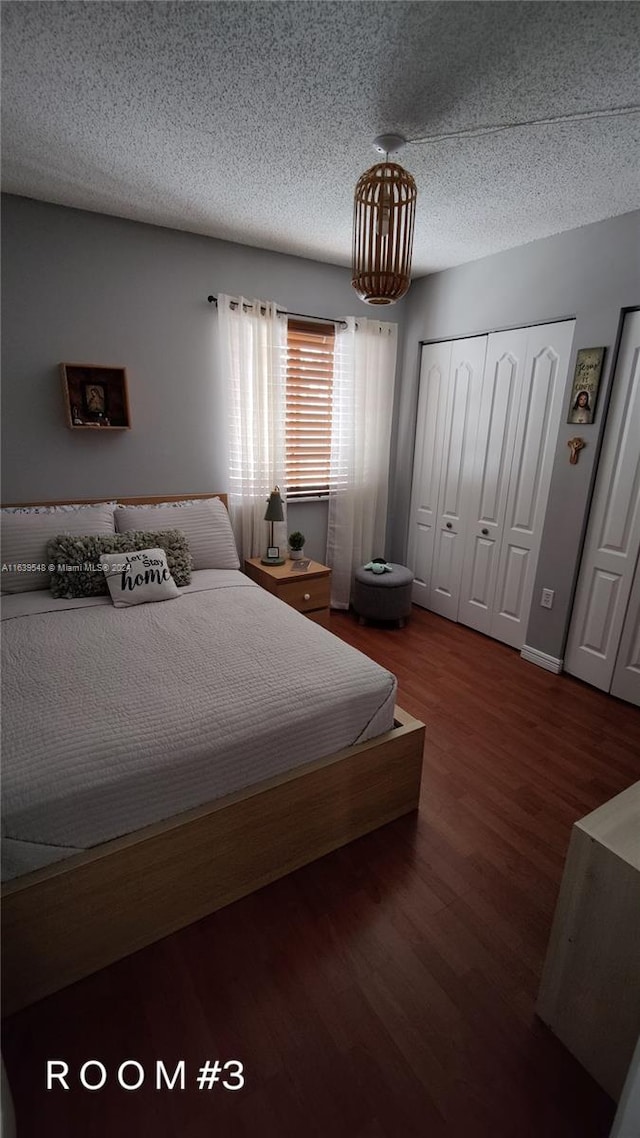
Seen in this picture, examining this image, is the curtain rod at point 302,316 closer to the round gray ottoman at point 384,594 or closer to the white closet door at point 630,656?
the round gray ottoman at point 384,594

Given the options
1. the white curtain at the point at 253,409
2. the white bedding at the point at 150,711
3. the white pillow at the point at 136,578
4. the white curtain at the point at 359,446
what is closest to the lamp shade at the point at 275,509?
the white curtain at the point at 253,409

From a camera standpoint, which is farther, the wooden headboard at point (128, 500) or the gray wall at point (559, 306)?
the wooden headboard at point (128, 500)

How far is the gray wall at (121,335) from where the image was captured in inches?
96.3

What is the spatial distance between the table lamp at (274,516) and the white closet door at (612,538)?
179 centimetres

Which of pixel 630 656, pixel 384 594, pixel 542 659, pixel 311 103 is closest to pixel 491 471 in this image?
pixel 384 594

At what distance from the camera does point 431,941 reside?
1.43 metres

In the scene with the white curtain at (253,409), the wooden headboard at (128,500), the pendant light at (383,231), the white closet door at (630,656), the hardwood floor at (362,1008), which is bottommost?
the hardwood floor at (362,1008)

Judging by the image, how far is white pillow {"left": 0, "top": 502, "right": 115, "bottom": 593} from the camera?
2.29 metres

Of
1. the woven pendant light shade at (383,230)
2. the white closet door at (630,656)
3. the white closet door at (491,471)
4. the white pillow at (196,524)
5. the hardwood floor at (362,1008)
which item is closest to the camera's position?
the hardwood floor at (362,1008)

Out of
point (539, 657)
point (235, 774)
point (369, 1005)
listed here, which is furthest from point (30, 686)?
point (539, 657)

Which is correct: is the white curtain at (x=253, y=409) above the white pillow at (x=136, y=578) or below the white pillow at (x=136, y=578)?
above

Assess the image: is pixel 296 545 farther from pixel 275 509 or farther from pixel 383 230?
pixel 383 230

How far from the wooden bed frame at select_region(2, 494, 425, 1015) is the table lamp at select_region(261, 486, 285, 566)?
1.58 meters

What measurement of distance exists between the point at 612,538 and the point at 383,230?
194 centimetres
